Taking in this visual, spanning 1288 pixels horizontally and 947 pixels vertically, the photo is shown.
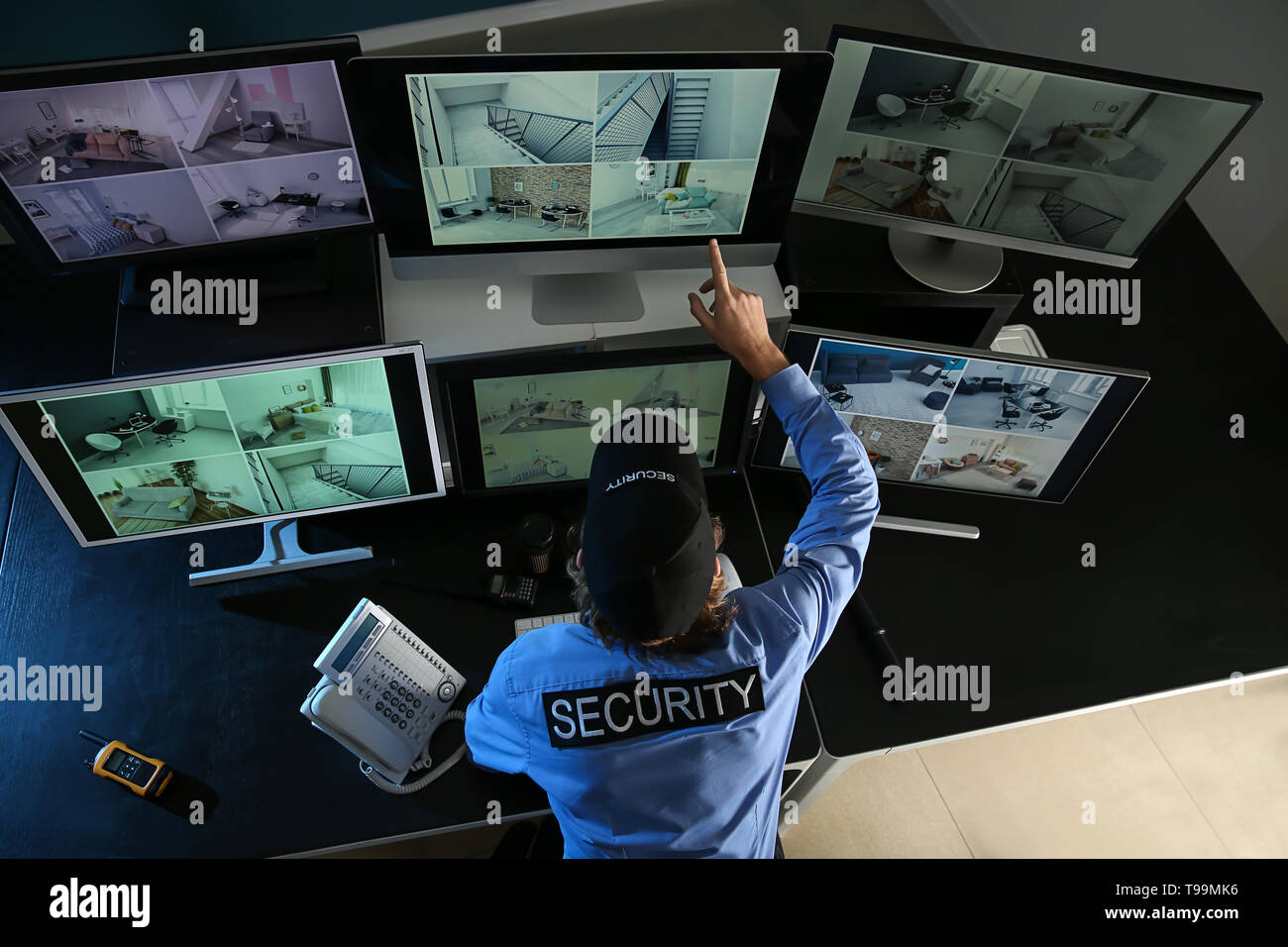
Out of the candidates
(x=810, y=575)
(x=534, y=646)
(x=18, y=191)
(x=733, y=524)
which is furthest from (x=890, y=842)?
(x=18, y=191)

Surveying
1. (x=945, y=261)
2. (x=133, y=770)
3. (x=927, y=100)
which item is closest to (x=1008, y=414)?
(x=945, y=261)

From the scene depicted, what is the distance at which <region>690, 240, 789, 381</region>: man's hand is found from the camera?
1.67 meters

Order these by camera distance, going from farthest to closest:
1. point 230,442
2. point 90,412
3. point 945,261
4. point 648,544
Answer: point 945,261
point 230,442
point 90,412
point 648,544

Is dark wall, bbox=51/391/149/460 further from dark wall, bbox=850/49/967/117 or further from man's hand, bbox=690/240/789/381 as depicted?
dark wall, bbox=850/49/967/117

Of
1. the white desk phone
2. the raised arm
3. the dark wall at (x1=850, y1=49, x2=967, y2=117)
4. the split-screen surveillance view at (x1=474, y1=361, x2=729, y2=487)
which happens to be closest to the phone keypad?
the white desk phone

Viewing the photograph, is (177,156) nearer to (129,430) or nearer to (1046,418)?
(129,430)

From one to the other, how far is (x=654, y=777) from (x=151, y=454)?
39.7 inches

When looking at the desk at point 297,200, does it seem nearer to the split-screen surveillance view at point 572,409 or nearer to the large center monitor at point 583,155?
the large center monitor at point 583,155

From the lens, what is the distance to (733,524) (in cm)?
203

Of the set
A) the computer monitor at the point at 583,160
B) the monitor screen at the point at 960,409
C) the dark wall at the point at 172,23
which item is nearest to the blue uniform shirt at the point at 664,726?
the monitor screen at the point at 960,409

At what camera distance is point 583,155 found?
1.70 meters

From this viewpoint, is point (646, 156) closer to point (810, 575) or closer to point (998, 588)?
point (810, 575)

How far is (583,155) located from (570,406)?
Answer: 47 centimetres

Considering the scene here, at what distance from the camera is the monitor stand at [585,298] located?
6.25ft
